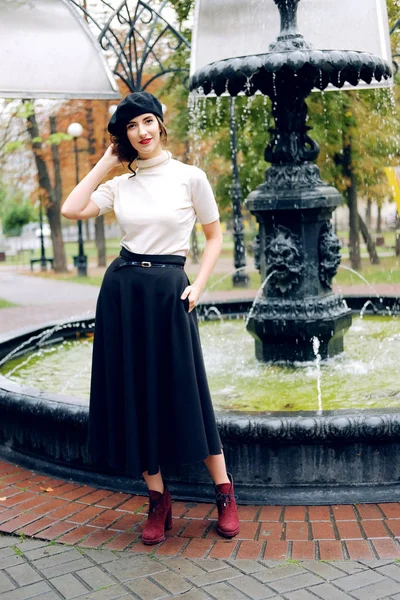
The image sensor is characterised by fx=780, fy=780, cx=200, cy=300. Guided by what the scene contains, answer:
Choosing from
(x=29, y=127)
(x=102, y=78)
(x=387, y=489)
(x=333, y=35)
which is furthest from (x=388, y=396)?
(x=29, y=127)

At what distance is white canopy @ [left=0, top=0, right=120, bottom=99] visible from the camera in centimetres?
910

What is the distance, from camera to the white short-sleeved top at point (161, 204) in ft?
11.5

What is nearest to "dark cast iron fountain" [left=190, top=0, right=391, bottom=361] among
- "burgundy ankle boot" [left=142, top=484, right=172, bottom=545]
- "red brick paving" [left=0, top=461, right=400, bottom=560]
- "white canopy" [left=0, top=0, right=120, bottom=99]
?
"red brick paving" [left=0, top=461, right=400, bottom=560]

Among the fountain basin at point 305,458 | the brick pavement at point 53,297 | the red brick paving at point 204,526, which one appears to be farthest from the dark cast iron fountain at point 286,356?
the brick pavement at point 53,297

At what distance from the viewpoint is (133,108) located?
3475 mm

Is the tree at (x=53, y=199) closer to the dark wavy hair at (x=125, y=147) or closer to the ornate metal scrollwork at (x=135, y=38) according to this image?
the ornate metal scrollwork at (x=135, y=38)

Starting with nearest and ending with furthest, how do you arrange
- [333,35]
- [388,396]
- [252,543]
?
[252,543], [388,396], [333,35]

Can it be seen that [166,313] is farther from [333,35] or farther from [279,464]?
[333,35]

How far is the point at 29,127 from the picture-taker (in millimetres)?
22594

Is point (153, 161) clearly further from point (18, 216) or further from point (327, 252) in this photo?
point (18, 216)

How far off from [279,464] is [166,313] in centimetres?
114

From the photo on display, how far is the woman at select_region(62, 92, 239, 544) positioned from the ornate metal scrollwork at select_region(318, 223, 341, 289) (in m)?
2.46

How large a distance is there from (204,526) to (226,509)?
20cm

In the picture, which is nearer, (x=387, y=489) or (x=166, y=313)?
(x=166, y=313)
